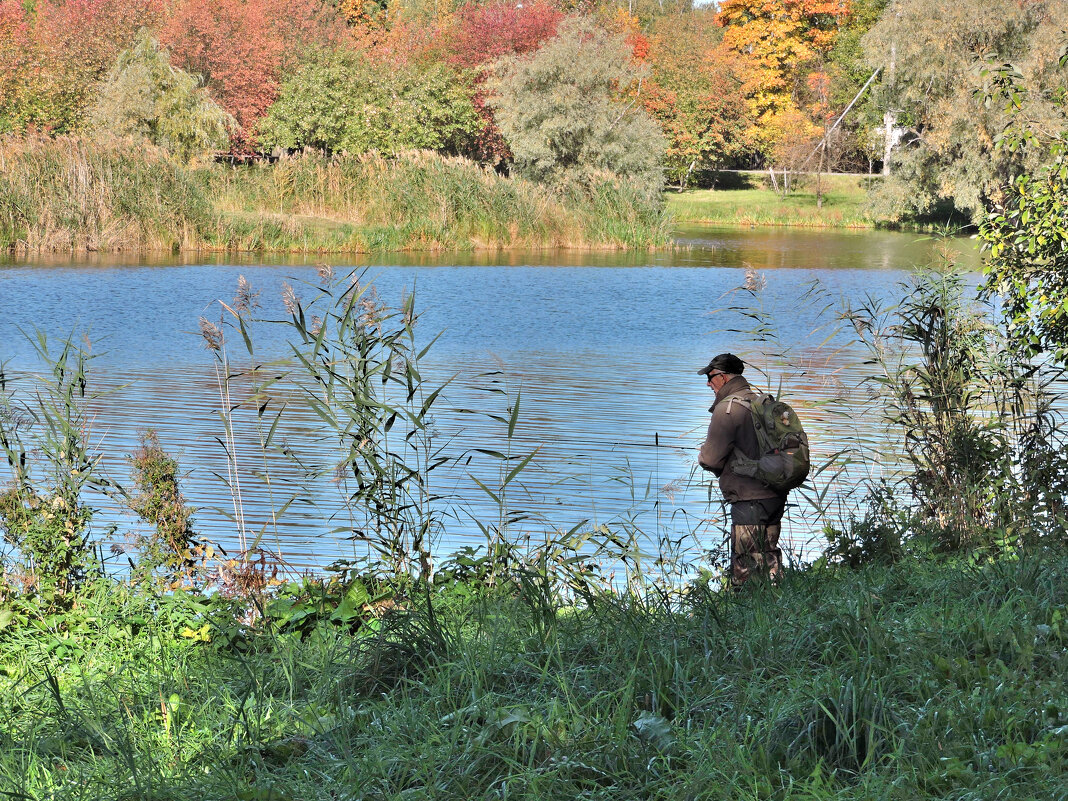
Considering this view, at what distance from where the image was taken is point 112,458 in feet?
28.1

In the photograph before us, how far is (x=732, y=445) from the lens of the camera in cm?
593

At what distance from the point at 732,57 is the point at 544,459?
5487 cm

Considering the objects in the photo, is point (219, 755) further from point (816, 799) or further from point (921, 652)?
point (921, 652)

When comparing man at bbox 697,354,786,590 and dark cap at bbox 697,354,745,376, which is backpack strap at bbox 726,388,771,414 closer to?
man at bbox 697,354,786,590

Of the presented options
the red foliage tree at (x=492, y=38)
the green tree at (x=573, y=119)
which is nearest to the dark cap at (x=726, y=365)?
the green tree at (x=573, y=119)

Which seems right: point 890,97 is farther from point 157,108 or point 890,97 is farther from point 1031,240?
point 1031,240

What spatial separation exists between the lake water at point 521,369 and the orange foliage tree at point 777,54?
30.4 m

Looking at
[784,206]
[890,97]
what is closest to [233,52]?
[784,206]

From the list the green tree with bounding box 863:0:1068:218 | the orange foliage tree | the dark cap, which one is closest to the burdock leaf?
the dark cap

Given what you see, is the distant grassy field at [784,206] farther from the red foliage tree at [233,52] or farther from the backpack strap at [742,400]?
the backpack strap at [742,400]

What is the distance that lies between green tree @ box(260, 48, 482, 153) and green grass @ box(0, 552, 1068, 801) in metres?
38.4

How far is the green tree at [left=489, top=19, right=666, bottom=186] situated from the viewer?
3791 centimetres

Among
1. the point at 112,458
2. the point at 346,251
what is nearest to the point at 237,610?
the point at 112,458

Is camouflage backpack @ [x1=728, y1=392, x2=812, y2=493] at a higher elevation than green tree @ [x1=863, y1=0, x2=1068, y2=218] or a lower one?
lower
